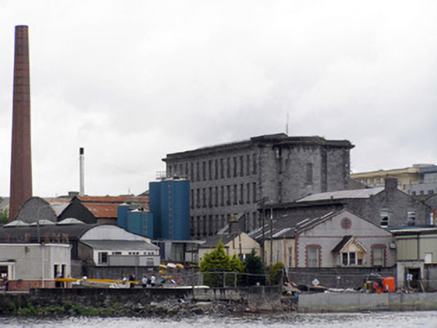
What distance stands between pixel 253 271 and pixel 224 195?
50700 millimetres

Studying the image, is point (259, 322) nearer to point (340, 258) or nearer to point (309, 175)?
point (340, 258)

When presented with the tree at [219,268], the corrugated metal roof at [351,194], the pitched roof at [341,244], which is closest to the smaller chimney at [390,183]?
the corrugated metal roof at [351,194]

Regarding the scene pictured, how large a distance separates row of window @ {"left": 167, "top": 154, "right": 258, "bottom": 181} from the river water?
56.0m

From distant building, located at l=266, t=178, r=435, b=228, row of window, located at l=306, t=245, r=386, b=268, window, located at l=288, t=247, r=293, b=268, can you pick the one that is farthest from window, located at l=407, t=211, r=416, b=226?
window, located at l=288, t=247, r=293, b=268

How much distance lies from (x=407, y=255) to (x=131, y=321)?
1287 inches

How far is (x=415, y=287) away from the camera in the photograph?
85.7 metres

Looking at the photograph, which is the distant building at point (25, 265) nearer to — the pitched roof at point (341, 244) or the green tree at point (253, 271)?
the green tree at point (253, 271)

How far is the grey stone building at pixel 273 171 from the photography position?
12756cm

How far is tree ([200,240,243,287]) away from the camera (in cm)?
8362

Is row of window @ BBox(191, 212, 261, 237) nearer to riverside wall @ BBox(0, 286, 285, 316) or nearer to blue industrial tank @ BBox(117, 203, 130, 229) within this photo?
blue industrial tank @ BBox(117, 203, 130, 229)


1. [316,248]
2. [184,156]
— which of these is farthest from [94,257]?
[184,156]

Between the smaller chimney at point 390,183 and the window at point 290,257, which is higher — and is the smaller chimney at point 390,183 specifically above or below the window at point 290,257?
above

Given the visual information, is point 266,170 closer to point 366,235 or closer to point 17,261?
point 366,235

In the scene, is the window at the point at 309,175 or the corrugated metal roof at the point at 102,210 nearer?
the corrugated metal roof at the point at 102,210
